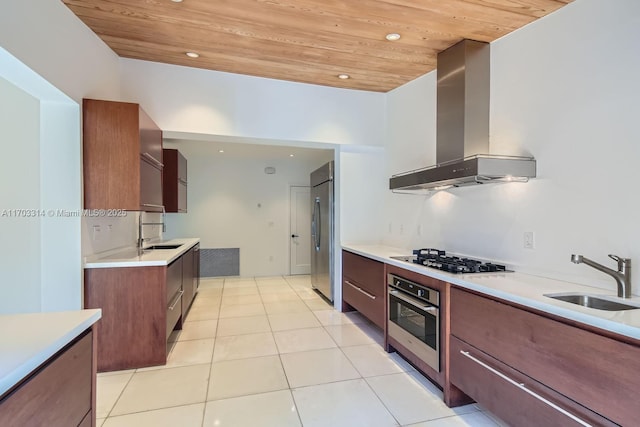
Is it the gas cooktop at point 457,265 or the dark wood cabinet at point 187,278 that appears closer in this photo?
the gas cooktop at point 457,265

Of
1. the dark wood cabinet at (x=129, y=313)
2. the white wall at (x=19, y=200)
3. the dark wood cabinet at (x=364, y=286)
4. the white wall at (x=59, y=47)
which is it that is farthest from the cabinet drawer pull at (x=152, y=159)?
the dark wood cabinet at (x=364, y=286)

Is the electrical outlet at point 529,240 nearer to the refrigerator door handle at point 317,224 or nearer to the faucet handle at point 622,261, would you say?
the faucet handle at point 622,261

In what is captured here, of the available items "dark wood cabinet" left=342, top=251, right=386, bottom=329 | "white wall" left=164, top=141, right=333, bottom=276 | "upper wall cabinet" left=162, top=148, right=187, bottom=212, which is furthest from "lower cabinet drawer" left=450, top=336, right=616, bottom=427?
"white wall" left=164, top=141, right=333, bottom=276

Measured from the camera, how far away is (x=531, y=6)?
213 cm

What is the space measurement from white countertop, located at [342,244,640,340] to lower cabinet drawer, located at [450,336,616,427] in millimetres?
369

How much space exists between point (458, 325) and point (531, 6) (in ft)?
7.06

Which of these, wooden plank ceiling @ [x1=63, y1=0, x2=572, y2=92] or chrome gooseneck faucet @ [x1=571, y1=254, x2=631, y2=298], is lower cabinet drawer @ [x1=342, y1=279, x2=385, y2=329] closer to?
chrome gooseneck faucet @ [x1=571, y1=254, x2=631, y2=298]

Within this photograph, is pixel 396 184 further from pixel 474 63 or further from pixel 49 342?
pixel 49 342

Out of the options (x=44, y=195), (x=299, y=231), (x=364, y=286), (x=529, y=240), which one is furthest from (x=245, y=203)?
(x=529, y=240)

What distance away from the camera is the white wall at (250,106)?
328cm

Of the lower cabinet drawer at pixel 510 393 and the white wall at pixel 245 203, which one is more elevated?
the white wall at pixel 245 203

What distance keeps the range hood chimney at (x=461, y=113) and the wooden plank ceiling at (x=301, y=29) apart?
138mm

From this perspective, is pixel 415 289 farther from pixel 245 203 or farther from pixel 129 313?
pixel 245 203

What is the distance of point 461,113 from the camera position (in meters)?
2.64
